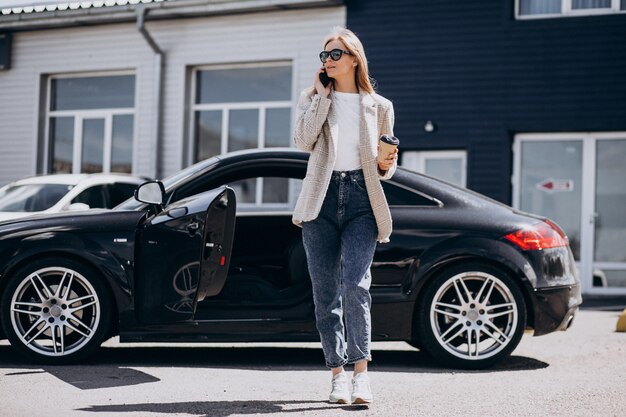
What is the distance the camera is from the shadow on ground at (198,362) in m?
5.75

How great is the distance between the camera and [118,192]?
10.5 m

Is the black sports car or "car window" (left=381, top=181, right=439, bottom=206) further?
"car window" (left=381, top=181, right=439, bottom=206)

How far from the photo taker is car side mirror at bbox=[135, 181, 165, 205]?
6091 mm

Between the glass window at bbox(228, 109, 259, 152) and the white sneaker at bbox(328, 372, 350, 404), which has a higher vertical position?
the glass window at bbox(228, 109, 259, 152)

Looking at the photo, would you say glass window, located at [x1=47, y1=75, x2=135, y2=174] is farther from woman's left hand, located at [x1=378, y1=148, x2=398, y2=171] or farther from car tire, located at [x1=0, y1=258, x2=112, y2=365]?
woman's left hand, located at [x1=378, y1=148, x2=398, y2=171]

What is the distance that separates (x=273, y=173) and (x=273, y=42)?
975 centimetres

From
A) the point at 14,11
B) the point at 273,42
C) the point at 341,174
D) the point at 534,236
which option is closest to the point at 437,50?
the point at 273,42

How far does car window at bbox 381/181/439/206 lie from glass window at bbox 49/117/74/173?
12.3 metres

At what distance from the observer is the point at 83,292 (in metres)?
6.19

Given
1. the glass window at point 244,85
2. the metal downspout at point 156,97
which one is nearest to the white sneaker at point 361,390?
the glass window at point 244,85

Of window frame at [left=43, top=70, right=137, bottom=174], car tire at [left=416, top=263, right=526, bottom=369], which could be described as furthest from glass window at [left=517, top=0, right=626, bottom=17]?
car tire at [left=416, top=263, right=526, bottom=369]

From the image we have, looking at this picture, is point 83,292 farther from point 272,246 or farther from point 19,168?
point 19,168

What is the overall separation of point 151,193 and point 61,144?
40.1 ft

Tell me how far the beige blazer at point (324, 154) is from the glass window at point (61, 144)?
536 inches
